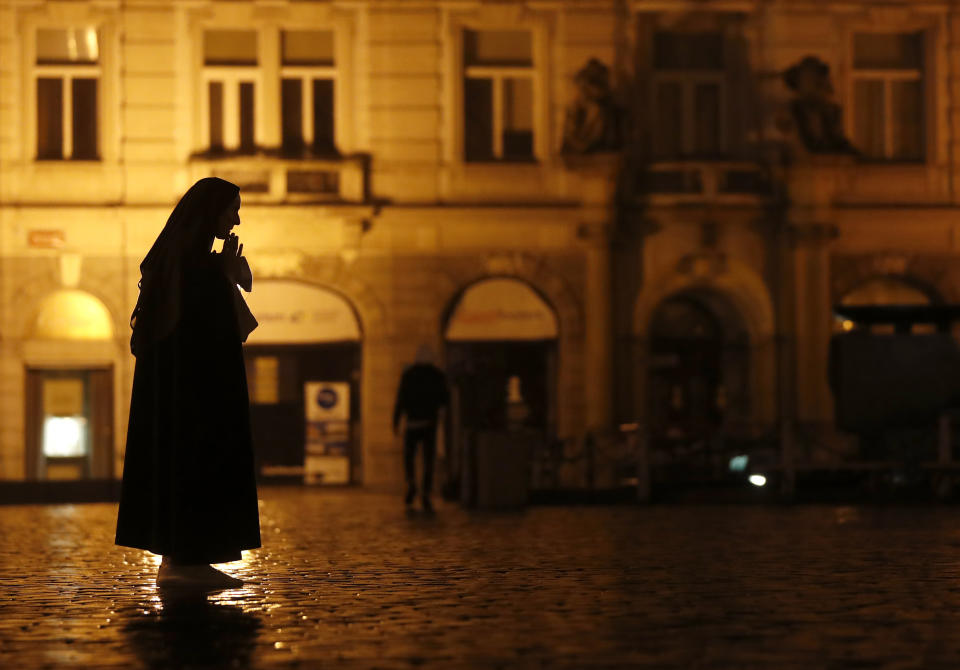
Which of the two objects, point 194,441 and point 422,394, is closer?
point 194,441

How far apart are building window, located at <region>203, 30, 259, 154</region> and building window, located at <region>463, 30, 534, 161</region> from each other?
10.9ft

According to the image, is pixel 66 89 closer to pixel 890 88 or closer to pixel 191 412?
pixel 890 88

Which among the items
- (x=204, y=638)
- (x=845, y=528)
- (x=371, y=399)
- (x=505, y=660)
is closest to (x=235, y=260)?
(x=204, y=638)

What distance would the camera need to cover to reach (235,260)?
31.4 feet

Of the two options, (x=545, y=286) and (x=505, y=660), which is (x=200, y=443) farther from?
(x=545, y=286)

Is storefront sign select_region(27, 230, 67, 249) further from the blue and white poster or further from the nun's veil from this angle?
the nun's veil

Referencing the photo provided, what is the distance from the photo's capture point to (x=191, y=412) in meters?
9.38

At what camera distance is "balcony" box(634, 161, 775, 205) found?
29.4 metres

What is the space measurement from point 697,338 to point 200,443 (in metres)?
22.0

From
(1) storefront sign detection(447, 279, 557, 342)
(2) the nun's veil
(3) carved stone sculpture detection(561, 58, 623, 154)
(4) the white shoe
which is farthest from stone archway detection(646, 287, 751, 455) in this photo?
(4) the white shoe

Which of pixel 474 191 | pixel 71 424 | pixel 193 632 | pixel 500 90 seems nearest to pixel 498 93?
pixel 500 90

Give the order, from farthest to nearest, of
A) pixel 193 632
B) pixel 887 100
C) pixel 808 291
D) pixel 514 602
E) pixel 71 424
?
pixel 887 100
pixel 808 291
pixel 71 424
pixel 514 602
pixel 193 632

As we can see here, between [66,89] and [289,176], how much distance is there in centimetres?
360

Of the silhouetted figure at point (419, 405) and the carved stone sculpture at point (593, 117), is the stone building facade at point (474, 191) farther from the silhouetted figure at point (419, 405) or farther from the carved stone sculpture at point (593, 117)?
the silhouetted figure at point (419, 405)
